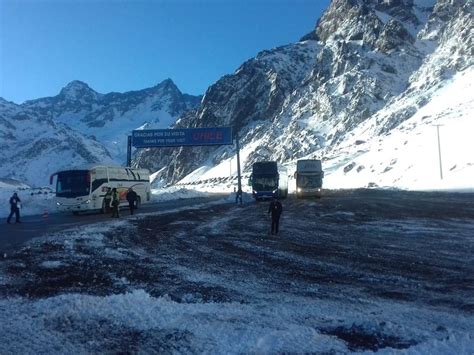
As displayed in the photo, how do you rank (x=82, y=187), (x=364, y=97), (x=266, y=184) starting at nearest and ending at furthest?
(x=82, y=187)
(x=266, y=184)
(x=364, y=97)

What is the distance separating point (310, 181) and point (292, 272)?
32.9m

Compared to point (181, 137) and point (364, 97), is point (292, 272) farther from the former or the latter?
point (364, 97)

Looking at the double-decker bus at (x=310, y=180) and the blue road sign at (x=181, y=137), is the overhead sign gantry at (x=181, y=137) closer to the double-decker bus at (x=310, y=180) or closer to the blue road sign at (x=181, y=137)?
the blue road sign at (x=181, y=137)

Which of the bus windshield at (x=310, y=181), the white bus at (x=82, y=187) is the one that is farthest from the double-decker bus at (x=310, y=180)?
the white bus at (x=82, y=187)

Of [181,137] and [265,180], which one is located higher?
[181,137]

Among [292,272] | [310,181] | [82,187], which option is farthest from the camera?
[310,181]

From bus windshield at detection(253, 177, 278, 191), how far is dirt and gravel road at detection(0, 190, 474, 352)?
2430 centimetres

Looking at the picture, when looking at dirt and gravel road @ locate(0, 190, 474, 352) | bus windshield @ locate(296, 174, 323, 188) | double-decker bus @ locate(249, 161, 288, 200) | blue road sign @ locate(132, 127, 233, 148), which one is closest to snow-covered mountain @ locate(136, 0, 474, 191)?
blue road sign @ locate(132, 127, 233, 148)

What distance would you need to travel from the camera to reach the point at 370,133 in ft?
414

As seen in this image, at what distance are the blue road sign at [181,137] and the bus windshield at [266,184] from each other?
A: 41.2ft

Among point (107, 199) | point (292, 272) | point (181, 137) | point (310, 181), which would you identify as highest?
point (181, 137)

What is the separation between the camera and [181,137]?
2098 inches

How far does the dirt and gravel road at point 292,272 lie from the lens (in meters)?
6.23

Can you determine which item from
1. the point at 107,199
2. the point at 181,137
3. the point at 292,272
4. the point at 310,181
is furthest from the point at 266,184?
the point at 292,272
